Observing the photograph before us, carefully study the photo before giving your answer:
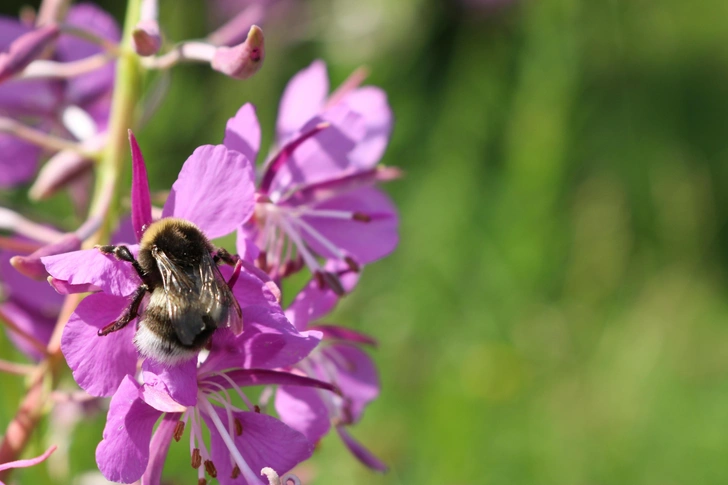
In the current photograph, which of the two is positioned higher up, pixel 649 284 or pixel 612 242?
pixel 612 242

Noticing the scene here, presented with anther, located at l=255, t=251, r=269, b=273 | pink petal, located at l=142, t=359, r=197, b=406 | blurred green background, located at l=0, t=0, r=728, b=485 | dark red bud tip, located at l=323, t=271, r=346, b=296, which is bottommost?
blurred green background, located at l=0, t=0, r=728, b=485

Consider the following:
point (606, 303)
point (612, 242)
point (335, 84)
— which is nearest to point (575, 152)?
point (612, 242)

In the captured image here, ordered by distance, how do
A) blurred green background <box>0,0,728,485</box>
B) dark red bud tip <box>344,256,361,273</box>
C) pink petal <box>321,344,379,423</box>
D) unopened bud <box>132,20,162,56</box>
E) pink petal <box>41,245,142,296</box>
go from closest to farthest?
1. pink petal <box>41,245,142,296</box>
2. unopened bud <box>132,20,162,56</box>
3. dark red bud tip <box>344,256,361,273</box>
4. pink petal <box>321,344,379,423</box>
5. blurred green background <box>0,0,728,485</box>

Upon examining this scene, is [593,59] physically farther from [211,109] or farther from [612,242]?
[211,109]

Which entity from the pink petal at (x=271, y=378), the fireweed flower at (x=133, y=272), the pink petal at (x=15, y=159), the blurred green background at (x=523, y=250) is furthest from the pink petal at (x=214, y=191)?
the blurred green background at (x=523, y=250)

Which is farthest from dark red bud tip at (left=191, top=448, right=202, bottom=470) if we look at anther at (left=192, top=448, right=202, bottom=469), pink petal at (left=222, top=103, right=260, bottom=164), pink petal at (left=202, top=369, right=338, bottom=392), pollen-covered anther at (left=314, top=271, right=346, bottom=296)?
pink petal at (left=222, top=103, right=260, bottom=164)

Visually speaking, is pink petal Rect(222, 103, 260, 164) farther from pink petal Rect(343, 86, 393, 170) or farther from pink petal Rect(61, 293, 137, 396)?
pink petal Rect(343, 86, 393, 170)

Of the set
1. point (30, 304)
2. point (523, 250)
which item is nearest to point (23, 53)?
point (30, 304)
